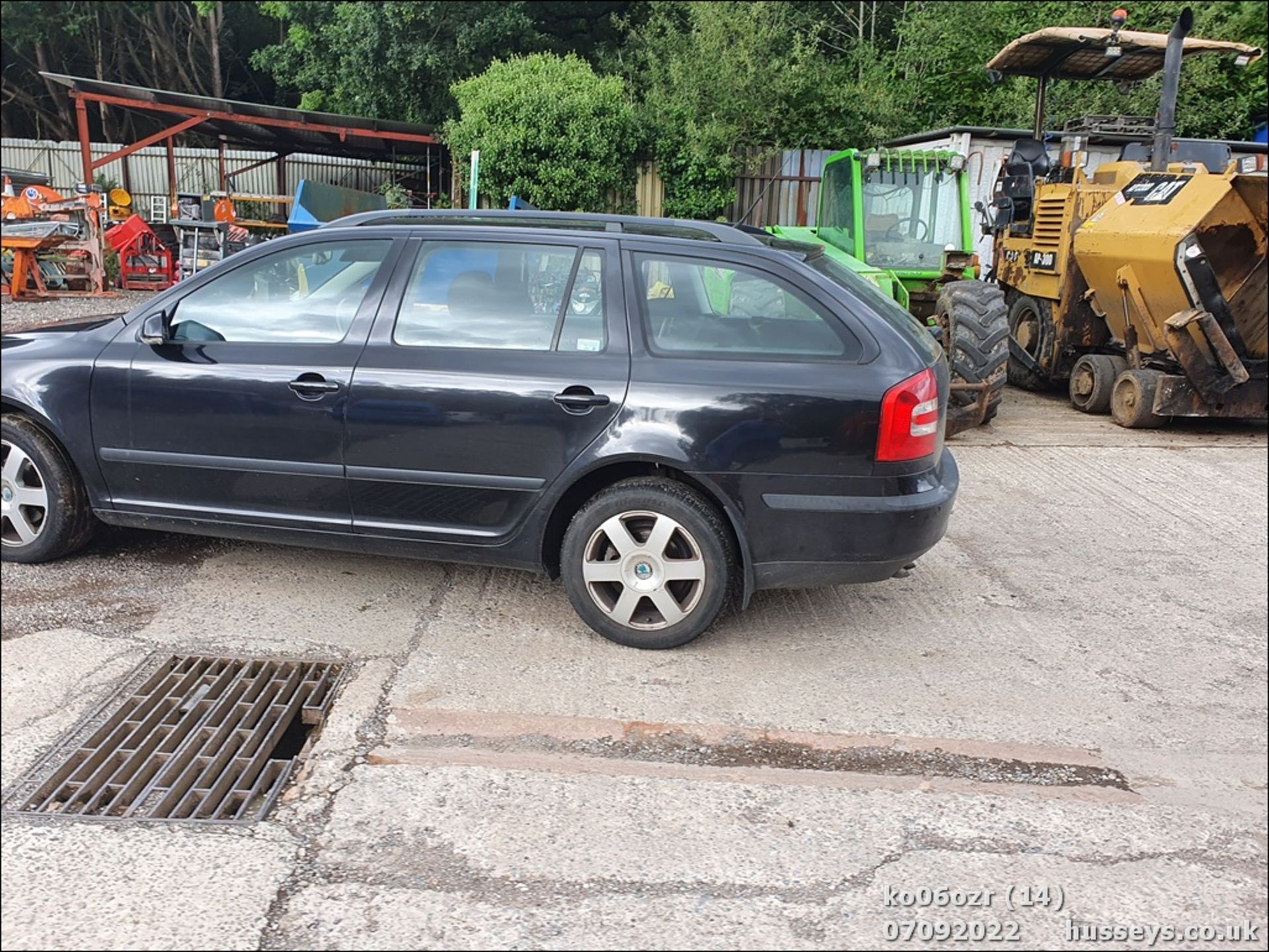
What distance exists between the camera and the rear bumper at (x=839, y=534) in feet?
13.4

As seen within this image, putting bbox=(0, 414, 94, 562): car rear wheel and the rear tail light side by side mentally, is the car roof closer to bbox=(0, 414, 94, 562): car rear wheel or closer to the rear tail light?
the rear tail light

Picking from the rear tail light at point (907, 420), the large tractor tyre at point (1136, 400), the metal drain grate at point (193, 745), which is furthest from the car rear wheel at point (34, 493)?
the large tractor tyre at point (1136, 400)

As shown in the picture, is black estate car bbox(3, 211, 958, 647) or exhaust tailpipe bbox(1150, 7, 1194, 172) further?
exhaust tailpipe bbox(1150, 7, 1194, 172)

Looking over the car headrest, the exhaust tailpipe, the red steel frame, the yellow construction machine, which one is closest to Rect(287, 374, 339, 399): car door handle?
the car headrest

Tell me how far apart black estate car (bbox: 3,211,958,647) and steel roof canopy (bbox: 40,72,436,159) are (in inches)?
384

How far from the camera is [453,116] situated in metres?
18.6

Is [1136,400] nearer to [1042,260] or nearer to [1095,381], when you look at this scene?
[1095,381]

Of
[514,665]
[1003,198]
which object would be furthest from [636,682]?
[1003,198]

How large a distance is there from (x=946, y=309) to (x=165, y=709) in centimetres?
699

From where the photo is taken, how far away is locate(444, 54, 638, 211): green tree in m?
14.7

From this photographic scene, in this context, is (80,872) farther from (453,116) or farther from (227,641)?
(453,116)

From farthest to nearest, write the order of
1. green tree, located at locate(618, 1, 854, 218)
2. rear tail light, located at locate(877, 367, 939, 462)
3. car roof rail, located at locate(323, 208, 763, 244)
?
1. green tree, located at locate(618, 1, 854, 218)
2. car roof rail, located at locate(323, 208, 763, 244)
3. rear tail light, located at locate(877, 367, 939, 462)

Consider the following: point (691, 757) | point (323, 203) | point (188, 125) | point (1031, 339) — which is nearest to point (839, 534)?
point (691, 757)

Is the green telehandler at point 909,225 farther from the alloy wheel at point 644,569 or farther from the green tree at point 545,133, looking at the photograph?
the green tree at point 545,133
